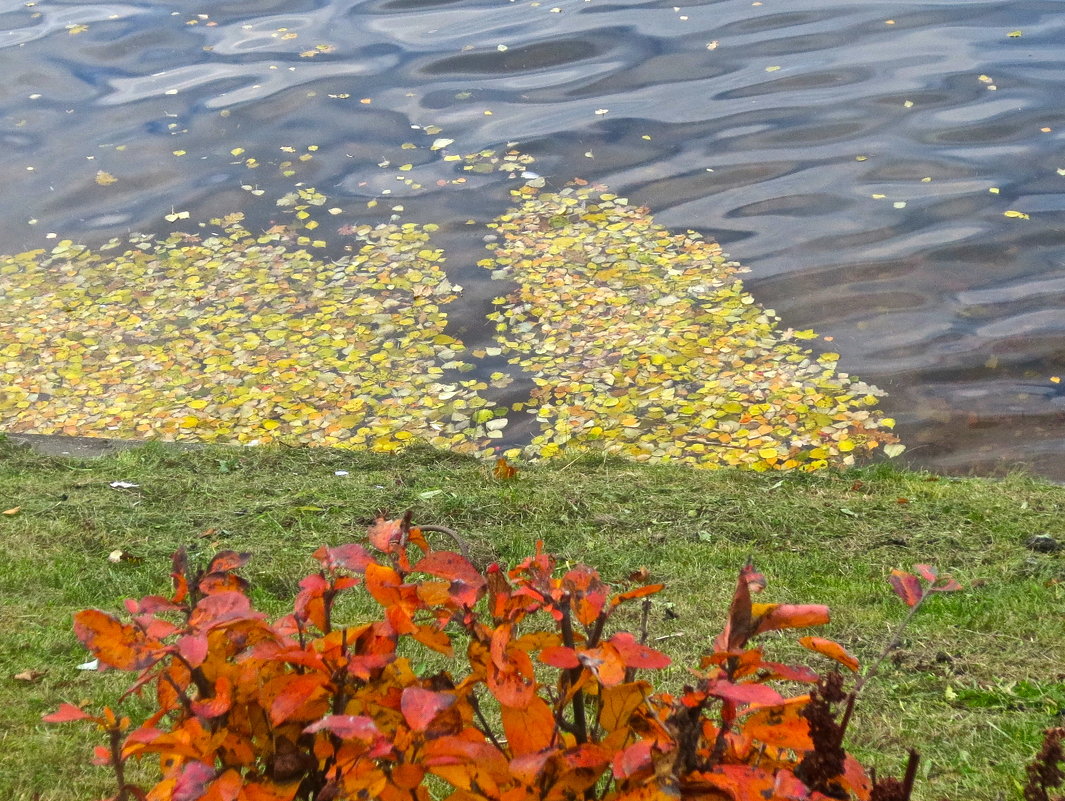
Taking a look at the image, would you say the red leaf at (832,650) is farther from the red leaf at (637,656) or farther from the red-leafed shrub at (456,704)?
the red leaf at (637,656)

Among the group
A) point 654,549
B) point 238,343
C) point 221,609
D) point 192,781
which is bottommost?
point 238,343

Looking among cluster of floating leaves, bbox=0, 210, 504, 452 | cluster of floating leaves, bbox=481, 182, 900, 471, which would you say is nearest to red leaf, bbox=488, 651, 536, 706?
cluster of floating leaves, bbox=481, 182, 900, 471

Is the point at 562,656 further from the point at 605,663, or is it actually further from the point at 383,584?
the point at 383,584

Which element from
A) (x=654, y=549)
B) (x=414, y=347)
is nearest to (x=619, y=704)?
(x=654, y=549)

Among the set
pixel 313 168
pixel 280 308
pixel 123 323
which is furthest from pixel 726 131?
pixel 123 323

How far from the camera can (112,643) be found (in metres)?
1.26

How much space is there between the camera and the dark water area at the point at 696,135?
838 cm

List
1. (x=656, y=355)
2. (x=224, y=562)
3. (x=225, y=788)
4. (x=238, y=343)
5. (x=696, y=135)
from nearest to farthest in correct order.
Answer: (x=225, y=788), (x=224, y=562), (x=656, y=355), (x=238, y=343), (x=696, y=135)

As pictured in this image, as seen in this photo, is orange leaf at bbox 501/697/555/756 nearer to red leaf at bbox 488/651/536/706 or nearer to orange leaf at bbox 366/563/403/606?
red leaf at bbox 488/651/536/706

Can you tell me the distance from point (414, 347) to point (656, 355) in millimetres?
1895

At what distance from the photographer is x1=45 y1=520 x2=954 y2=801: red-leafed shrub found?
120 centimetres

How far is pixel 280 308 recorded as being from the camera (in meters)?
9.12

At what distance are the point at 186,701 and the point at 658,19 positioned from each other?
14.4 metres

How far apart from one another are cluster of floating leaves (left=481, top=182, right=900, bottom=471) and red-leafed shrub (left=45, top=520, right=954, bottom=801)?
17.8 ft
